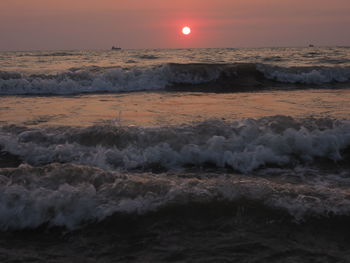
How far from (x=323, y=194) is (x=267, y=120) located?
2.62 m

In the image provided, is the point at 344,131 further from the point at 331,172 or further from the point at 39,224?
the point at 39,224

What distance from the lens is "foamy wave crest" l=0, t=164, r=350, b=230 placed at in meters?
3.30

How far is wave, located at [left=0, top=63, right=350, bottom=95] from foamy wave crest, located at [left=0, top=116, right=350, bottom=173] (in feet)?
28.0

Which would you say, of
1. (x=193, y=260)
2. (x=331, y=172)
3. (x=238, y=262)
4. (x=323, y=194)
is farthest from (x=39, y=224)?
(x=331, y=172)

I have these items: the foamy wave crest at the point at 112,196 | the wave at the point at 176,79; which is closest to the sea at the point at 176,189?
the foamy wave crest at the point at 112,196

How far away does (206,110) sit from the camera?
28.8 feet

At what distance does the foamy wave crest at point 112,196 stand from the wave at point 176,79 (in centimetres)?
1078

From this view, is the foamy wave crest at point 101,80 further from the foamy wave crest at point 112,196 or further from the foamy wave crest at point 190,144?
the foamy wave crest at point 112,196

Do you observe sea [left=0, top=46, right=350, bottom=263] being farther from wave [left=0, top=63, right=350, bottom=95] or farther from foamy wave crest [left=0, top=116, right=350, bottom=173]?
wave [left=0, top=63, right=350, bottom=95]

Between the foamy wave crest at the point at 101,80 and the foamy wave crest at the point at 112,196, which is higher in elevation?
the foamy wave crest at the point at 101,80

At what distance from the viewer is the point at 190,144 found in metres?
5.31

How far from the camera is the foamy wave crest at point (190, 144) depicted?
4953 mm

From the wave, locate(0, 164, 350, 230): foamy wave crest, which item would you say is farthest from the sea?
the wave

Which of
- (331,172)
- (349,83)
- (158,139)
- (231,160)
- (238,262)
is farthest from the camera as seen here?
(349,83)
